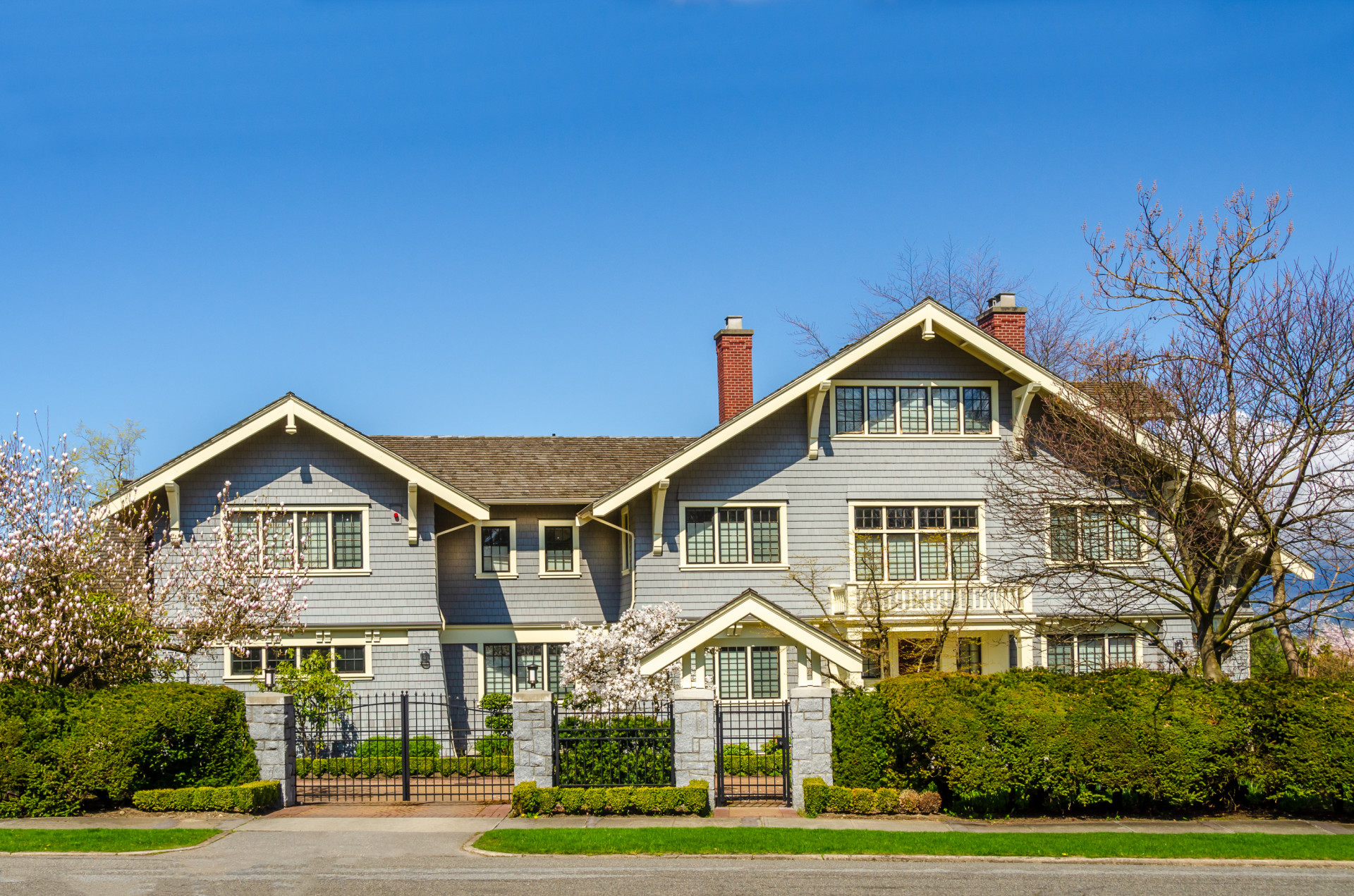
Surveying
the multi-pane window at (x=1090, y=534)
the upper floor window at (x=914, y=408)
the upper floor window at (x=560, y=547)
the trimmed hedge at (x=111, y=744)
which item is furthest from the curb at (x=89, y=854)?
the upper floor window at (x=914, y=408)

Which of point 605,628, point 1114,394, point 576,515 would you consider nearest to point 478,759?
point 605,628

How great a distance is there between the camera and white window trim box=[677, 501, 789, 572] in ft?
84.0

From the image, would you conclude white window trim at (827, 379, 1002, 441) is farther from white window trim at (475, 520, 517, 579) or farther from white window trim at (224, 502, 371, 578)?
white window trim at (224, 502, 371, 578)

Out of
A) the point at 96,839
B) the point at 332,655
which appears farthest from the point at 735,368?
the point at 96,839

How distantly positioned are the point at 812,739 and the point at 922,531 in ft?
30.8

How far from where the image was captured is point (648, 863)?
1452 centimetres

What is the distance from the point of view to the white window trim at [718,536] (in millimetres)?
25609

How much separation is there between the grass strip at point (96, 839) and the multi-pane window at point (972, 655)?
16805mm

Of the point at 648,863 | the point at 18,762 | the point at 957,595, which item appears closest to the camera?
the point at 648,863

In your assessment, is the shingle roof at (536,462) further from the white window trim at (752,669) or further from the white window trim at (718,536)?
the white window trim at (752,669)

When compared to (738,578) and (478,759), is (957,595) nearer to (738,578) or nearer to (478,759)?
A: (738,578)

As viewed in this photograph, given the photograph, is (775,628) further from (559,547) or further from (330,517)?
(330,517)

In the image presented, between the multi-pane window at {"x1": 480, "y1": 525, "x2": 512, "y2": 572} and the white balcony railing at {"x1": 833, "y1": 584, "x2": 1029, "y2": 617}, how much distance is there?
7.38 meters

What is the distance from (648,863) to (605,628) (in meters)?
9.44
